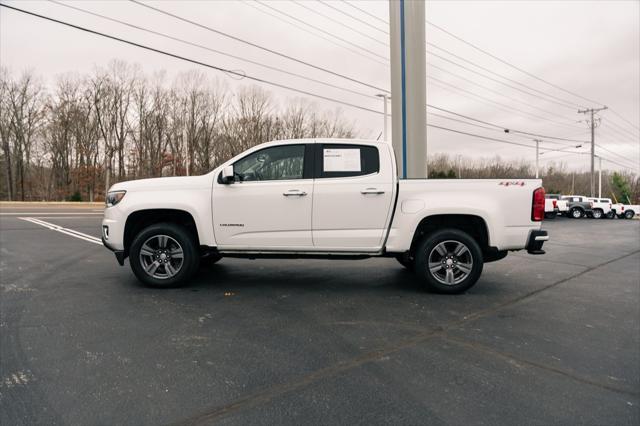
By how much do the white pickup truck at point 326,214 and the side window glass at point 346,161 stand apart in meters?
0.01

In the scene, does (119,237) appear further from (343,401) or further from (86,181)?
(86,181)

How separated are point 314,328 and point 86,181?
47.8 m

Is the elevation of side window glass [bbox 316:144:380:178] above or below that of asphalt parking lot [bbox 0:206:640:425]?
above

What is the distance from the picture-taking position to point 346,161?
5.39 metres

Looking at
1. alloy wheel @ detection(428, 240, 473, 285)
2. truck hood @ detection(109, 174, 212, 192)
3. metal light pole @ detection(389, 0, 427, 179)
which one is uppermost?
metal light pole @ detection(389, 0, 427, 179)

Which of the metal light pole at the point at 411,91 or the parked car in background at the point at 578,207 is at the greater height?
the metal light pole at the point at 411,91

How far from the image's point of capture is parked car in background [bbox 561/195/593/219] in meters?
31.7

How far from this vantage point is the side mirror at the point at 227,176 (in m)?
5.21

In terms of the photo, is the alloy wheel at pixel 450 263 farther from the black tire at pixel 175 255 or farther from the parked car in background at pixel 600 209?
the parked car in background at pixel 600 209

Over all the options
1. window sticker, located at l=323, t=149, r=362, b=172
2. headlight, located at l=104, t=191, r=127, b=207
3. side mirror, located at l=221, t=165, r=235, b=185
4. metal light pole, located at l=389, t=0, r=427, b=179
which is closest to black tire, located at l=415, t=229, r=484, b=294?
window sticker, located at l=323, t=149, r=362, b=172

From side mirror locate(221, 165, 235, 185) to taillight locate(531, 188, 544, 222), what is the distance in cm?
398

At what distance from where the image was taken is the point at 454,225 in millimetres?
5508

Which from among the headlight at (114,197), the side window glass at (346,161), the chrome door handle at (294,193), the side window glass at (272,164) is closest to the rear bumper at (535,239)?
the side window glass at (346,161)

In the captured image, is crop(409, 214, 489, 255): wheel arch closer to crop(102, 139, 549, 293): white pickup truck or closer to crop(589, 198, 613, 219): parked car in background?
crop(102, 139, 549, 293): white pickup truck
